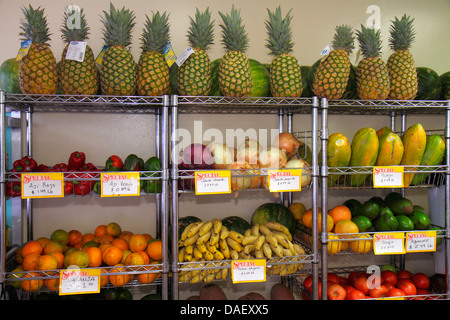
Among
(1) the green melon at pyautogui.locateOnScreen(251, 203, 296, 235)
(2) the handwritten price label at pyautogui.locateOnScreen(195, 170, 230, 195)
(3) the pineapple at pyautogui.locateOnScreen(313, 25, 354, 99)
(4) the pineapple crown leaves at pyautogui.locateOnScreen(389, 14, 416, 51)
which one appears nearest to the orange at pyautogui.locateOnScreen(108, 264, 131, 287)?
(2) the handwritten price label at pyautogui.locateOnScreen(195, 170, 230, 195)

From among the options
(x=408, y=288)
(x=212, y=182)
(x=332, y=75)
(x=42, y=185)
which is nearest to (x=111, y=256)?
(x=42, y=185)

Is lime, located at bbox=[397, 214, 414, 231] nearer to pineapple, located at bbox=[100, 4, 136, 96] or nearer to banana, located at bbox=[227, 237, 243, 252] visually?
banana, located at bbox=[227, 237, 243, 252]

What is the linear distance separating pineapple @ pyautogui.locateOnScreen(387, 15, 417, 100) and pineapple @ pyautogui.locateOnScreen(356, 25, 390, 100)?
0.08 metres

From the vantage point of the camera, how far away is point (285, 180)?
185 cm

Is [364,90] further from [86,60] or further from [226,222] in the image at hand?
[86,60]

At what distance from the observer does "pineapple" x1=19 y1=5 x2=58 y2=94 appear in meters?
1.66

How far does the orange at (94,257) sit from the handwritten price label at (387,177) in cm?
141

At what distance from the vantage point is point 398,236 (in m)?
1.97

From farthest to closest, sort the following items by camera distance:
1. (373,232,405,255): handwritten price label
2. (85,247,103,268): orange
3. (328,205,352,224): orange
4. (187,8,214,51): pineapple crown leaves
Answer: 1. (328,205,352,224): orange
2. (373,232,405,255): handwritten price label
3. (187,8,214,51): pineapple crown leaves
4. (85,247,103,268): orange

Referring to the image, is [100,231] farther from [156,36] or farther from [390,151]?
[390,151]

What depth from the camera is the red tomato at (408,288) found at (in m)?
2.08

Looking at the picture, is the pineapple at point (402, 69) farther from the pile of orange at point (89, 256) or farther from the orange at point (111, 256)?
the orange at point (111, 256)

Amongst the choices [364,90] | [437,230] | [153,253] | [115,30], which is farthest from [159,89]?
[437,230]
